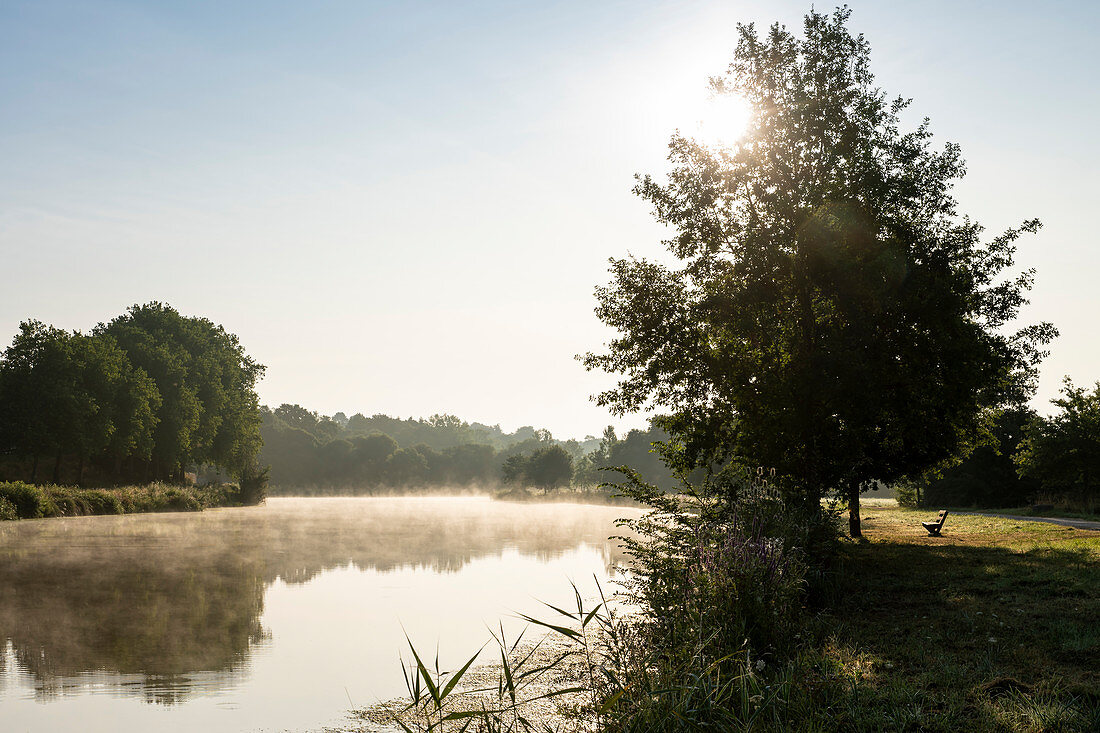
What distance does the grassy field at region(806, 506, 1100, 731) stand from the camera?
225 inches

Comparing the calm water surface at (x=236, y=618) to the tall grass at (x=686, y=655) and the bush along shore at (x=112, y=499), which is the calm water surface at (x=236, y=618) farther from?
the bush along shore at (x=112, y=499)

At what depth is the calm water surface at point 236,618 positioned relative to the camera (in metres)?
7.49

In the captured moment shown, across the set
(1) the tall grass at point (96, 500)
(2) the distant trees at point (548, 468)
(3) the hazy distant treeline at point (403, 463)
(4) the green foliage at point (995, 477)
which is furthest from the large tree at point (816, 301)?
(3) the hazy distant treeline at point (403, 463)

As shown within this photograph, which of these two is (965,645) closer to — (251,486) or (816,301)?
(816,301)

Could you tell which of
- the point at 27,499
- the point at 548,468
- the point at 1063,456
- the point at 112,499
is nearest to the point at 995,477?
the point at 1063,456

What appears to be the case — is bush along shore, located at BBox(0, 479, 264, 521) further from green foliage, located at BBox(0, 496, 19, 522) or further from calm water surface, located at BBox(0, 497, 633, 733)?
calm water surface, located at BBox(0, 497, 633, 733)

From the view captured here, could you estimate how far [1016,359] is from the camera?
20031 millimetres

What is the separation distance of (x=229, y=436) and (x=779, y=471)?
2091 inches

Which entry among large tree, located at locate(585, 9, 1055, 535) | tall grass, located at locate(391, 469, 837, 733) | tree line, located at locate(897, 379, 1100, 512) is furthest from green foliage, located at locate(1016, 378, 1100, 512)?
tall grass, located at locate(391, 469, 837, 733)

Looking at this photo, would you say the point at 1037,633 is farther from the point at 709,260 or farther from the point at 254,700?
the point at 709,260

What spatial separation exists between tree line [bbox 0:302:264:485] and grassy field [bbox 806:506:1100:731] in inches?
1651

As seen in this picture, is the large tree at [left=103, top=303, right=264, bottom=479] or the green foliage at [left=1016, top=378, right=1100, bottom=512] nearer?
the green foliage at [left=1016, top=378, right=1100, bottom=512]

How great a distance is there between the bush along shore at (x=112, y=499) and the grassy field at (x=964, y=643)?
3398cm

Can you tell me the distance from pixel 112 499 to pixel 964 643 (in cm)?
4223
